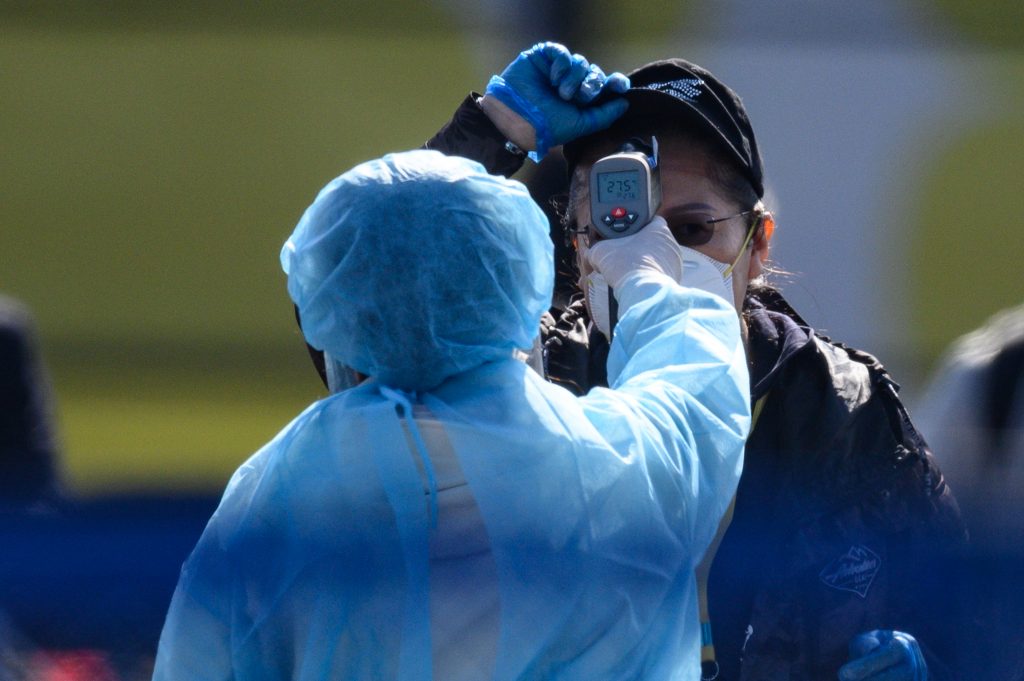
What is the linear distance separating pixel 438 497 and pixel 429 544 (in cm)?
5

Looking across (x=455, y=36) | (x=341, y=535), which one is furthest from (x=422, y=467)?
(x=455, y=36)

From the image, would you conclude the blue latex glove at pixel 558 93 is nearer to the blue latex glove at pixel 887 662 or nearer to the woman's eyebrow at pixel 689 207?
the woman's eyebrow at pixel 689 207

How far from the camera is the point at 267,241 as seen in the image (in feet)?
7.39

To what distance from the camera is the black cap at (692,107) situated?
1911 mm

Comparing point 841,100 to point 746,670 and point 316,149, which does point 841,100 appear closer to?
point 316,149

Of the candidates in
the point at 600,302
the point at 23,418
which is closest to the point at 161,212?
the point at 23,418

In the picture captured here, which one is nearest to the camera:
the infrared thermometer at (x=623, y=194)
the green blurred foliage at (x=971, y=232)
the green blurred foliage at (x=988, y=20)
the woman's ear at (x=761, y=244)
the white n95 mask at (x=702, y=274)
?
the infrared thermometer at (x=623, y=194)

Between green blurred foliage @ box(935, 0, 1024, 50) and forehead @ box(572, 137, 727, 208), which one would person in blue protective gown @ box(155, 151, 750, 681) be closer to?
forehead @ box(572, 137, 727, 208)

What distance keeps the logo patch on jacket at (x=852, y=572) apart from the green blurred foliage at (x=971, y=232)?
86 cm

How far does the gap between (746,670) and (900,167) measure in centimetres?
126

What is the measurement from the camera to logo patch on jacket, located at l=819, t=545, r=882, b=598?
1769mm

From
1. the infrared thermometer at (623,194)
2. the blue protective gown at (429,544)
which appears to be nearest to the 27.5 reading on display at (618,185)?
the infrared thermometer at (623,194)

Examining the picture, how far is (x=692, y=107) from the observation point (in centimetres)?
190

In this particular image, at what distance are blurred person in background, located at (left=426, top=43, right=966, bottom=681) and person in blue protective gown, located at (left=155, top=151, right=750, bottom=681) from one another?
359 millimetres
